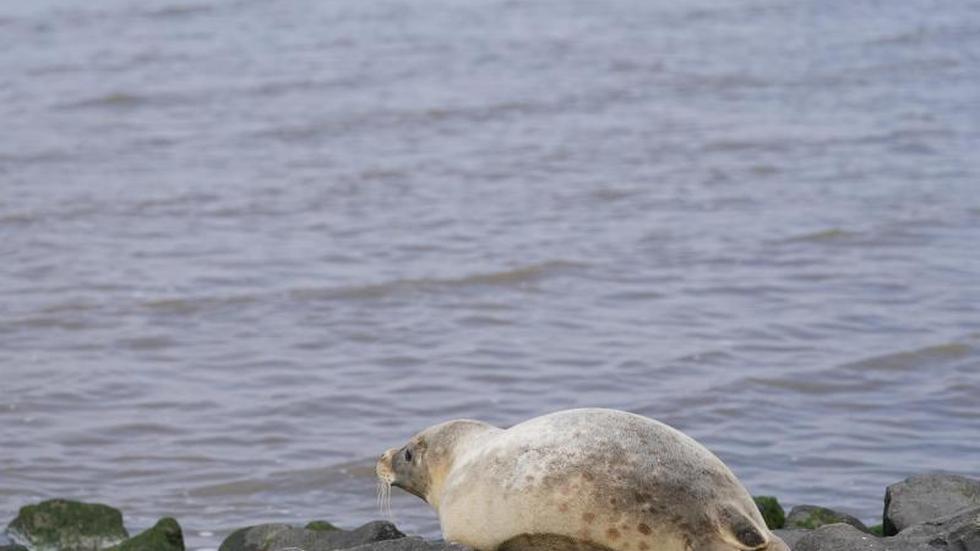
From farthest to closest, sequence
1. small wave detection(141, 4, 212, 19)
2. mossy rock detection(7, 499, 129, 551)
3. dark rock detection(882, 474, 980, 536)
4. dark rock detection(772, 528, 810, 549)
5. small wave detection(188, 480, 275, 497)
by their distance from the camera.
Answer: small wave detection(141, 4, 212, 19) → small wave detection(188, 480, 275, 497) → mossy rock detection(7, 499, 129, 551) → dark rock detection(882, 474, 980, 536) → dark rock detection(772, 528, 810, 549)

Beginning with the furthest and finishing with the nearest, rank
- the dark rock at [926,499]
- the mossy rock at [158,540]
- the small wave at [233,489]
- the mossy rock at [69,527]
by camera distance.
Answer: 1. the small wave at [233,489]
2. the mossy rock at [69,527]
3. the mossy rock at [158,540]
4. the dark rock at [926,499]

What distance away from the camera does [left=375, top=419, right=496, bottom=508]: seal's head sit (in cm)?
515

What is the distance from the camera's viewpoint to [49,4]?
72.6 ft

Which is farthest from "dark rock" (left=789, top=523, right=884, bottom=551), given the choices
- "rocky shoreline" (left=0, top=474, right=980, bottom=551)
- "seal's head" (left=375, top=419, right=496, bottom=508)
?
"seal's head" (left=375, top=419, right=496, bottom=508)

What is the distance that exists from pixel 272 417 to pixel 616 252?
12.0ft

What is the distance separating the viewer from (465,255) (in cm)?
1108

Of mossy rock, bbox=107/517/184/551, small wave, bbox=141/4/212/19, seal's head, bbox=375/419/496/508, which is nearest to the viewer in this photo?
seal's head, bbox=375/419/496/508

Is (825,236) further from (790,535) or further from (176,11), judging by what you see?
(176,11)

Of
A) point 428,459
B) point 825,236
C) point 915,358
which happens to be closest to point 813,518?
point 428,459

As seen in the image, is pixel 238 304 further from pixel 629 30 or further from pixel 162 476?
pixel 629 30

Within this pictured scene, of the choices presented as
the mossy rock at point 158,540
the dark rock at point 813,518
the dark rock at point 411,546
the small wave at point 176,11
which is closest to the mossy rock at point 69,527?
the mossy rock at point 158,540

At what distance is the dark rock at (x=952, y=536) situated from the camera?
189 inches

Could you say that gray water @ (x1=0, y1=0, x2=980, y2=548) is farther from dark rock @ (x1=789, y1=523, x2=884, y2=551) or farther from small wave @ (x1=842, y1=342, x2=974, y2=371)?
dark rock @ (x1=789, y1=523, x2=884, y2=551)

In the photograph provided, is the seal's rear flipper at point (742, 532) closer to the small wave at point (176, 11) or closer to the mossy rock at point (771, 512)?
the mossy rock at point (771, 512)
